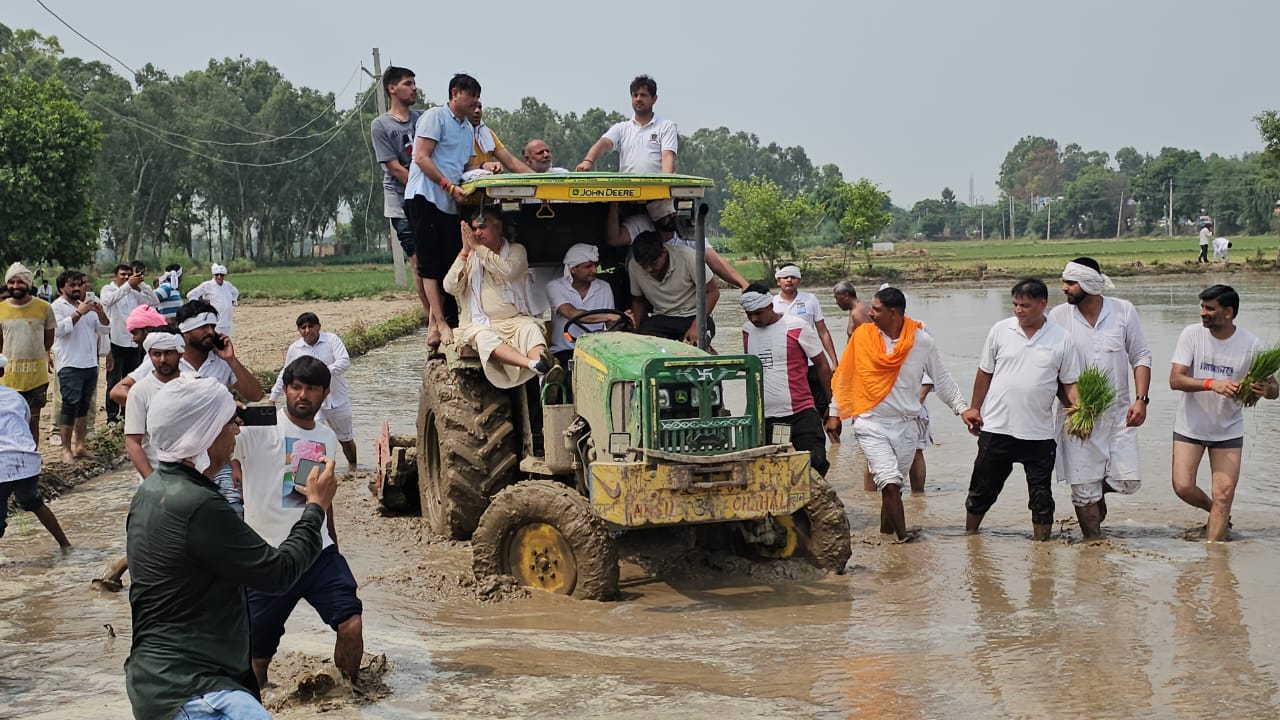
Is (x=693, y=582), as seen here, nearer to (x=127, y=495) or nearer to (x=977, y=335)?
(x=127, y=495)

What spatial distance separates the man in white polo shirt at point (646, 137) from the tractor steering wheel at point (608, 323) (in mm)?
2078

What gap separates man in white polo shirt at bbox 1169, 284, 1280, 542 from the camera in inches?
340

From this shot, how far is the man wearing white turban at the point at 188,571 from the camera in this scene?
3842 millimetres

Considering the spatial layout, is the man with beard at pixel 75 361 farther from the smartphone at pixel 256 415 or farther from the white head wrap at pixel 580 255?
the smartphone at pixel 256 415

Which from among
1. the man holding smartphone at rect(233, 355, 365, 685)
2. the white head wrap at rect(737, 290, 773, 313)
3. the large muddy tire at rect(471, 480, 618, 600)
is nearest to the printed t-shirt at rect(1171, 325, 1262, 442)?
the white head wrap at rect(737, 290, 773, 313)

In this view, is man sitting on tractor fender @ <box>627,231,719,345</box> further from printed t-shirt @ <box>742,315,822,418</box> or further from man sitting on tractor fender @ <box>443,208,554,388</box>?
man sitting on tractor fender @ <box>443,208,554,388</box>

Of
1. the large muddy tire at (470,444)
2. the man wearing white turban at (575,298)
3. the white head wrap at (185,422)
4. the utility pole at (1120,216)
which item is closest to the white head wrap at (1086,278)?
the man wearing white turban at (575,298)

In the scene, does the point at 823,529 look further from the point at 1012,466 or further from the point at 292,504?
the point at 292,504

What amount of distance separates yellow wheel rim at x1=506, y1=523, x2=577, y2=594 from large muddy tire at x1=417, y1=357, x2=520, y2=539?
101 cm

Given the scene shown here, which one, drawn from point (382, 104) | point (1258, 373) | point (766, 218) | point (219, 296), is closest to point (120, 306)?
point (219, 296)

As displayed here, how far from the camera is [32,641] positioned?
7.15 meters

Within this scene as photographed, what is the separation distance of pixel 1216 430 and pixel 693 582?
3665mm

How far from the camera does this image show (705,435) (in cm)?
721

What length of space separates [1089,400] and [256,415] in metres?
5.54
